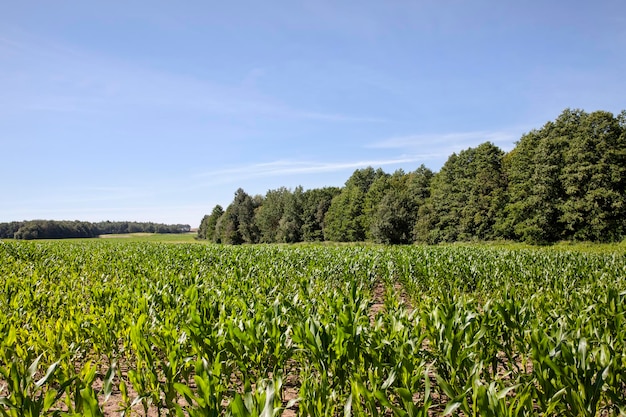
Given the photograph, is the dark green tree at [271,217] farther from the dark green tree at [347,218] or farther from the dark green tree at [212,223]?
the dark green tree at [212,223]

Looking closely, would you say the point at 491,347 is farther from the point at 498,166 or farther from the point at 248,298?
the point at 498,166

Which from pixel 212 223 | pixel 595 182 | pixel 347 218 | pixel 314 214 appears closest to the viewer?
pixel 595 182

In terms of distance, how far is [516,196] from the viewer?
39312 millimetres

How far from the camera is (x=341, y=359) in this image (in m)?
4.21

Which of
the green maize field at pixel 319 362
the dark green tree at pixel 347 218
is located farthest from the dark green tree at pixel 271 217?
the green maize field at pixel 319 362

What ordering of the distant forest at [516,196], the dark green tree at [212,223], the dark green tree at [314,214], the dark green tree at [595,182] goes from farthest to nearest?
the dark green tree at [212,223]
the dark green tree at [314,214]
the distant forest at [516,196]
the dark green tree at [595,182]

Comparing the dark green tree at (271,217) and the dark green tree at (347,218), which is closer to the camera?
the dark green tree at (347,218)

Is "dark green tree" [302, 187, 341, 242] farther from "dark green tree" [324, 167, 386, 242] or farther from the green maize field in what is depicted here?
the green maize field

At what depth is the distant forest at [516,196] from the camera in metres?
34.1

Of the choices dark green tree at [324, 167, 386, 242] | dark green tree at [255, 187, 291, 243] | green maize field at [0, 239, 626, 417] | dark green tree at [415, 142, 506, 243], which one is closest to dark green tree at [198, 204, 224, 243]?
dark green tree at [255, 187, 291, 243]

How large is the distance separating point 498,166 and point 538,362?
4746cm

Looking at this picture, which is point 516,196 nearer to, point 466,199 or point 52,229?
point 466,199

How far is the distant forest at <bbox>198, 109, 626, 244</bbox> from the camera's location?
112 ft

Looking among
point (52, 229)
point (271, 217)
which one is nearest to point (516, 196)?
point (271, 217)
